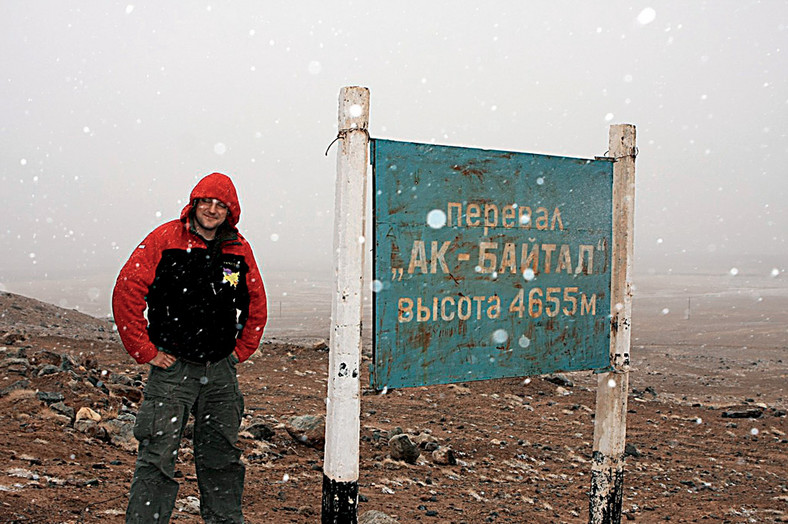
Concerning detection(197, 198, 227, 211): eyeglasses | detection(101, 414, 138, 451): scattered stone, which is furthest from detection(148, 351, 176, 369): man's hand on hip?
detection(101, 414, 138, 451): scattered stone

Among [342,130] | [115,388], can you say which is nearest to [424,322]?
[342,130]

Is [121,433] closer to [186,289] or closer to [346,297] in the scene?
[186,289]

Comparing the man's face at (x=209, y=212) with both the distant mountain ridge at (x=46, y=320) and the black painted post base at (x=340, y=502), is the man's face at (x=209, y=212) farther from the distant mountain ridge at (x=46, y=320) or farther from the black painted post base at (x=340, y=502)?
the distant mountain ridge at (x=46, y=320)

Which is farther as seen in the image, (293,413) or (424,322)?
(293,413)

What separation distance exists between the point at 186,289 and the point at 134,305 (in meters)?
0.30

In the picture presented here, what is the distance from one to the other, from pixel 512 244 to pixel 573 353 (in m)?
0.99

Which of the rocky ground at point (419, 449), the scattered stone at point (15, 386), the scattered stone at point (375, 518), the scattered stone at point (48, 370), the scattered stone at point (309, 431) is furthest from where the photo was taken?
the scattered stone at point (48, 370)

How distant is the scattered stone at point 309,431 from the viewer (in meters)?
6.21

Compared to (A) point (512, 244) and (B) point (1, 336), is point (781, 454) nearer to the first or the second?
(A) point (512, 244)

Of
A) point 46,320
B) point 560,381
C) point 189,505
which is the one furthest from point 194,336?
point 46,320

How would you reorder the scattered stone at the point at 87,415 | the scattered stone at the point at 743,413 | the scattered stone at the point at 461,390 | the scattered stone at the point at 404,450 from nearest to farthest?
the scattered stone at the point at 87,415 < the scattered stone at the point at 404,450 < the scattered stone at the point at 743,413 < the scattered stone at the point at 461,390

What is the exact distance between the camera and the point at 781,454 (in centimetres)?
763

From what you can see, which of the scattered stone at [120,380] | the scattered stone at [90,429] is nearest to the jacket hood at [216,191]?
the scattered stone at [90,429]

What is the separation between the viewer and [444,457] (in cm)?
616
